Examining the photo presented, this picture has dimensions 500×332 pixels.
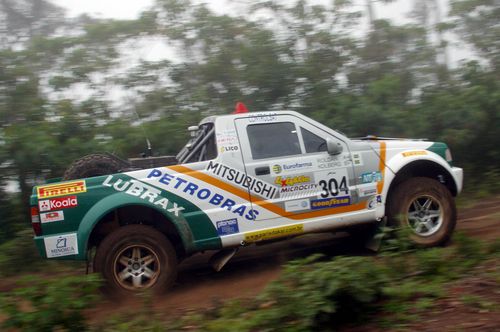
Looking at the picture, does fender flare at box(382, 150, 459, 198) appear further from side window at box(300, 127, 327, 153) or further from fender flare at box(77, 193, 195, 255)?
fender flare at box(77, 193, 195, 255)

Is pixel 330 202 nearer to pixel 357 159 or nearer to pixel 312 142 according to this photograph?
pixel 357 159

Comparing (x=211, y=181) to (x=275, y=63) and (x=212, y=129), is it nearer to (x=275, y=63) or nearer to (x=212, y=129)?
(x=212, y=129)

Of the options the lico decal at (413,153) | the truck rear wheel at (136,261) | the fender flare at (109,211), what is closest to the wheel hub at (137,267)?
the truck rear wheel at (136,261)

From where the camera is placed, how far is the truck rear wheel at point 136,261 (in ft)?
18.9

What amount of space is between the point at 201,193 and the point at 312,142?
4.88 ft

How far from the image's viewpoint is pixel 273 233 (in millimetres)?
6211

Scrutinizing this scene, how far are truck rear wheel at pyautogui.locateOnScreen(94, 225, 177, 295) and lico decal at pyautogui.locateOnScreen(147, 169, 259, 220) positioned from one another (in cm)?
54

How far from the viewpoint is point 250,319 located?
4.42m

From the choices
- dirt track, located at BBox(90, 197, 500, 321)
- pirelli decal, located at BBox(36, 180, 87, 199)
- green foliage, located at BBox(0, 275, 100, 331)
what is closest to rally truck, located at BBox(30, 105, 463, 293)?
pirelli decal, located at BBox(36, 180, 87, 199)

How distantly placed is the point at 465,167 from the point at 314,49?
3989mm

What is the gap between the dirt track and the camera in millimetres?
5691

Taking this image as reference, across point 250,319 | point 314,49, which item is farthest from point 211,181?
point 314,49

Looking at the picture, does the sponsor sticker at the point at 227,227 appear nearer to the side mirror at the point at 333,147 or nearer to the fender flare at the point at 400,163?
the side mirror at the point at 333,147

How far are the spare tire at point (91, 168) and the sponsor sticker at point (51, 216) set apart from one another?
0.78m
